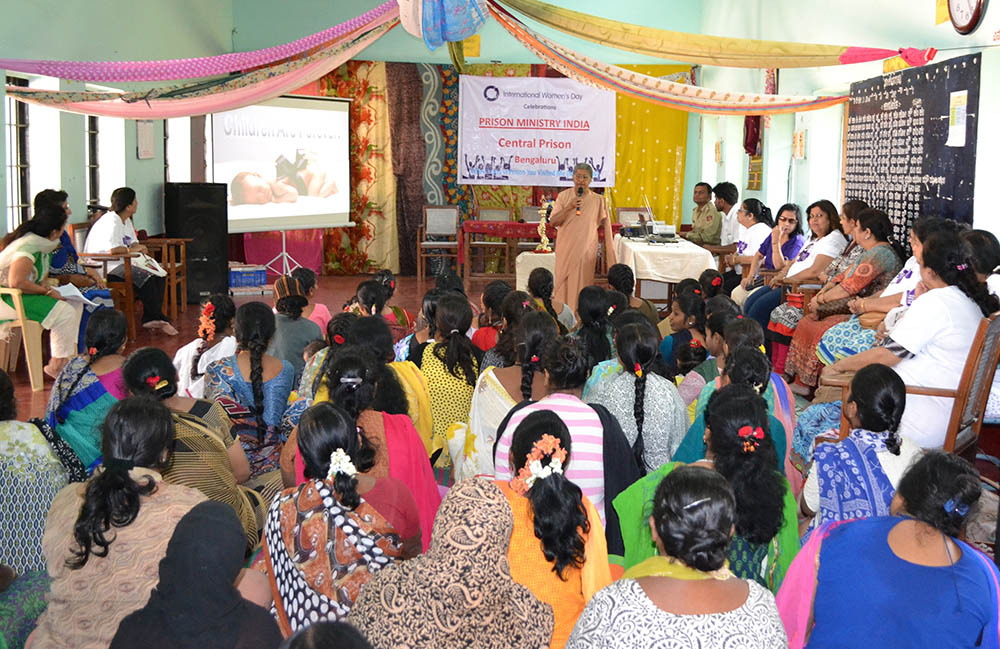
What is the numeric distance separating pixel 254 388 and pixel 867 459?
84.5 inches

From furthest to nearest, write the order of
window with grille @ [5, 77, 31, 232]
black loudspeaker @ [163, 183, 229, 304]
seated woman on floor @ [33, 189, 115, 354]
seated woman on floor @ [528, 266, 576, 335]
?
black loudspeaker @ [163, 183, 229, 304], window with grille @ [5, 77, 31, 232], seated woman on floor @ [33, 189, 115, 354], seated woman on floor @ [528, 266, 576, 335]

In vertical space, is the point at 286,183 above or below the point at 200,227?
above

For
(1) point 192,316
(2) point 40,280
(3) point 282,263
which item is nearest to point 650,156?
(3) point 282,263

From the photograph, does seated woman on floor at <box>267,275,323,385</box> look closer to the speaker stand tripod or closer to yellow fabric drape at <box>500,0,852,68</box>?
yellow fabric drape at <box>500,0,852,68</box>

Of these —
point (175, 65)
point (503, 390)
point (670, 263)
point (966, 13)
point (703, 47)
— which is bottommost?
point (503, 390)

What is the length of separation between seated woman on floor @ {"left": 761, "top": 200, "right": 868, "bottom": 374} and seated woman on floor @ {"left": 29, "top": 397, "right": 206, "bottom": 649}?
476cm

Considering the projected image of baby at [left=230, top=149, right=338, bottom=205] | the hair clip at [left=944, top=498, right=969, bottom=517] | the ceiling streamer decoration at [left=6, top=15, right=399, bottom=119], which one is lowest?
the hair clip at [left=944, top=498, right=969, bottom=517]

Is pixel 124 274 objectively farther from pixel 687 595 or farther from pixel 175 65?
pixel 687 595

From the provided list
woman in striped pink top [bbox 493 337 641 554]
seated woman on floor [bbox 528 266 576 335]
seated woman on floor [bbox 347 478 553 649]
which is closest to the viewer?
seated woman on floor [bbox 347 478 553 649]

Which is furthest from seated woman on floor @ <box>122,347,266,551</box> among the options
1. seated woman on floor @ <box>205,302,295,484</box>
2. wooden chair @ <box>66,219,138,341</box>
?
wooden chair @ <box>66,219,138,341</box>

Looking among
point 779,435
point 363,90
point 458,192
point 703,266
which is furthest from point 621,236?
point 779,435

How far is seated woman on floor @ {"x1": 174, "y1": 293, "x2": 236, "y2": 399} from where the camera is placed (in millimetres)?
4215

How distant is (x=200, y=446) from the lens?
3.02 m

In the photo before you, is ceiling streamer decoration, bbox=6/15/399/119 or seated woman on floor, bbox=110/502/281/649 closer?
seated woman on floor, bbox=110/502/281/649
